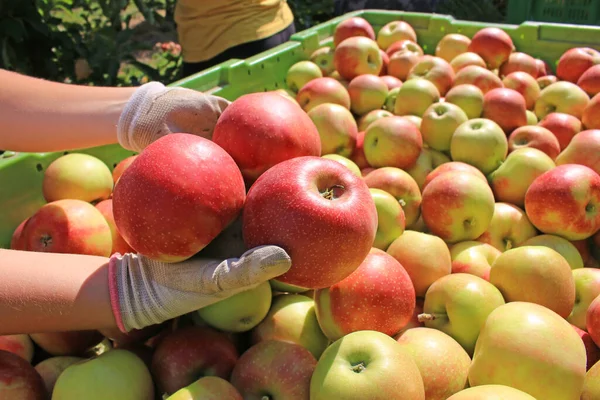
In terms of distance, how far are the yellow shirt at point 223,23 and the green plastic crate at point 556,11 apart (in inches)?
69.4

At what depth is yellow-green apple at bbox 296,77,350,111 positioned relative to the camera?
2855 millimetres

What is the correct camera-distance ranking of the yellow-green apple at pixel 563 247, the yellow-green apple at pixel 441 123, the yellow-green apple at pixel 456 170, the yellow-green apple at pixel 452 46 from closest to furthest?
1. the yellow-green apple at pixel 563 247
2. the yellow-green apple at pixel 456 170
3. the yellow-green apple at pixel 441 123
4. the yellow-green apple at pixel 452 46

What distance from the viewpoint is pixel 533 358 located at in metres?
1.39

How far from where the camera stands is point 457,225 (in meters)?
2.11

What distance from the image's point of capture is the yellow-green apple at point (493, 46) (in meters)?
3.28

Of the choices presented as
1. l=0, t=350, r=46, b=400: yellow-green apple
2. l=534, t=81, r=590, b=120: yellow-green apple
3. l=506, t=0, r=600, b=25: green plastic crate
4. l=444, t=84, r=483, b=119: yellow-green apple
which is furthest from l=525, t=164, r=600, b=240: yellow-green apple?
l=506, t=0, r=600, b=25: green plastic crate

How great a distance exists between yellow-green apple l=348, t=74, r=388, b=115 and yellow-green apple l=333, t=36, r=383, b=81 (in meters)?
0.19

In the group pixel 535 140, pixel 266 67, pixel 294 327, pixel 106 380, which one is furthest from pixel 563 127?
pixel 106 380

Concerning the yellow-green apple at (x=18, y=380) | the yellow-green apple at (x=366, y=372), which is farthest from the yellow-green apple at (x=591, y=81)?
the yellow-green apple at (x=18, y=380)

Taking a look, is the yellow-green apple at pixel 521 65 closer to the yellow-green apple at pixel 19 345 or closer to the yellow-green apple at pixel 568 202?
the yellow-green apple at pixel 568 202

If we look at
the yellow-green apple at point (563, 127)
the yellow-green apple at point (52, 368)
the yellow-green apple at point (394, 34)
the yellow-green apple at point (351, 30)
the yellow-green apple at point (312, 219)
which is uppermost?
the yellow-green apple at point (312, 219)

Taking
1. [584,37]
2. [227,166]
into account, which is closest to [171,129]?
[227,166]

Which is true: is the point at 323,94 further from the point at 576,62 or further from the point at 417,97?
the point at 576,62

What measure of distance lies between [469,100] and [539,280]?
4.24 ft
